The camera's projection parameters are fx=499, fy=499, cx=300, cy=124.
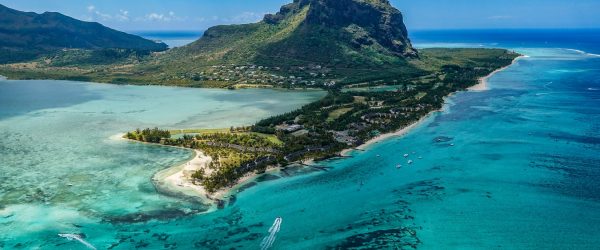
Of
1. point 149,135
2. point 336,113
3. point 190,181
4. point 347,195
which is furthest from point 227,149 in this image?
point 336,113

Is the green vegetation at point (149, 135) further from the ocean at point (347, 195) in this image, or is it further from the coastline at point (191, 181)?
the coastline at point (191, 181)

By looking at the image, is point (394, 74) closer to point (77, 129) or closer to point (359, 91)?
point (359, 91)

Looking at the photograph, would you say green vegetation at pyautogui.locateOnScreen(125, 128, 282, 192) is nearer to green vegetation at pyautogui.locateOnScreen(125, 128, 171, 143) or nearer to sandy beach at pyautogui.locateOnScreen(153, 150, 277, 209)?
green vegetation at pyautogui.locateOnScreen(125, 128, 171, 143)

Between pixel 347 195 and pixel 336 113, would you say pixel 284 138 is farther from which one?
pixel 336 113

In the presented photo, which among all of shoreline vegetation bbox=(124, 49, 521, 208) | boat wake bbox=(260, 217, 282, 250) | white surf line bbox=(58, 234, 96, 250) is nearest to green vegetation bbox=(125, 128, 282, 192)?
shoreline vegetation bbox=(124, 49, 521, 208)

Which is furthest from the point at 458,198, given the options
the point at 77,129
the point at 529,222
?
the point at 77,129

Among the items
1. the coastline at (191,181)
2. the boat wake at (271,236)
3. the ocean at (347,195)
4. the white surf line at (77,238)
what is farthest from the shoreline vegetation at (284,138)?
the white surf line at (77,238)
